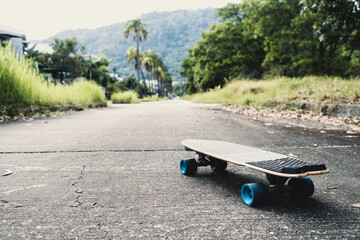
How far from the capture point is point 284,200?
150 cm

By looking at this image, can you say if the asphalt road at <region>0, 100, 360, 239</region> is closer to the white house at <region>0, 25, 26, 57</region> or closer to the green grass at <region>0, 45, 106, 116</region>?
the green grass at <region>0, 45, 106, 116</region>

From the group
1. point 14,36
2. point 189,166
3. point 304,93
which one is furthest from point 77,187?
point 14,36

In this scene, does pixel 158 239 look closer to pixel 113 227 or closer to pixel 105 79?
pixel 113 227

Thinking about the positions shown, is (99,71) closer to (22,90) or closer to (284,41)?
(284,41)

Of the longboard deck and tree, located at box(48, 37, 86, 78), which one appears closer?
the longboard deck

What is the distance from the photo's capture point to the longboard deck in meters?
1.29

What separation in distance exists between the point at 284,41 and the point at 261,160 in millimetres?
21178

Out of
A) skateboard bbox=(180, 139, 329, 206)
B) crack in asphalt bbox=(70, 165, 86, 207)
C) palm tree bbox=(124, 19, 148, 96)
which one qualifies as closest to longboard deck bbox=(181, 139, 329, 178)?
skateboard bbox=(180, 139, 329, 206)

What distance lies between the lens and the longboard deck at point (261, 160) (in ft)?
4.25

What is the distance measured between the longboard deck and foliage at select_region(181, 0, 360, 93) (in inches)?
209

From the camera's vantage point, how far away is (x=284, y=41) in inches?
798

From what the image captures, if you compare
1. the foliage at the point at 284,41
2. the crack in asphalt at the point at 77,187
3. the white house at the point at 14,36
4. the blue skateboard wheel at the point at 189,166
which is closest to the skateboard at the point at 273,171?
the blue skateboard wheel at the point at 189,166

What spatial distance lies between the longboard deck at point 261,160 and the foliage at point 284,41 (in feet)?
17.4

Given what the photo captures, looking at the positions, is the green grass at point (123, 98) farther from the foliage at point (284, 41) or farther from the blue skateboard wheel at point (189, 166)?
the blue skateboard wheel at point (189, 166)
